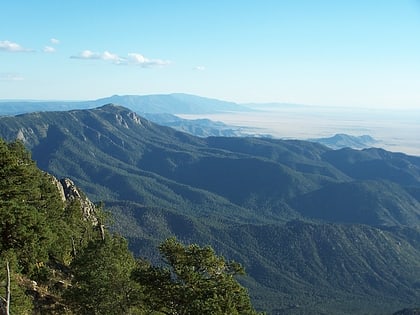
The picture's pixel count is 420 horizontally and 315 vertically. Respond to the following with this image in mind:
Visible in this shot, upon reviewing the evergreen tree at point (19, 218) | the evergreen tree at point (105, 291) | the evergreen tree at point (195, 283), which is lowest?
the evergreen tree at point (105, 291)

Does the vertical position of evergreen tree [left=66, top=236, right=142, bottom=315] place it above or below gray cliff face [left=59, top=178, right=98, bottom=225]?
above

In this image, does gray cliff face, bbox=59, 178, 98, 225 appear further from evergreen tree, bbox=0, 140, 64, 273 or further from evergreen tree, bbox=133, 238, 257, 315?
evergreen tree, bbox=133, 238, 257, 315

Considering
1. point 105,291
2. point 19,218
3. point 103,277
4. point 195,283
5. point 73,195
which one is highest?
point 19,218

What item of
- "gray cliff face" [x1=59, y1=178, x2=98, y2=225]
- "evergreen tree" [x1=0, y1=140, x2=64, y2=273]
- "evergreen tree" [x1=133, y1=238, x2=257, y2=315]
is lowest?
"gray cliff face" [x1=59, y1=178, x2=98, y2=225]

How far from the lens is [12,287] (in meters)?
39.7

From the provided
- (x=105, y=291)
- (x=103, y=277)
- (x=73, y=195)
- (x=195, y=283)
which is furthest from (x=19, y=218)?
(x=73, y=195)

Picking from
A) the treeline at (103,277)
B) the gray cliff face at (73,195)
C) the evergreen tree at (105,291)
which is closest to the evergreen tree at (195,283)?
the treeline at (103,277)

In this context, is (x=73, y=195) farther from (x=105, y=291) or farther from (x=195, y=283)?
(x=195, y=283)

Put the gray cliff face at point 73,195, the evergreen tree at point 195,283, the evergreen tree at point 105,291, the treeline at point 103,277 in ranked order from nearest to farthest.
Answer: the treeline at point 103,277, the evergreen tree at point 195,283, the evergreen tree at point 105,291, the gray cliff face at point 73,195

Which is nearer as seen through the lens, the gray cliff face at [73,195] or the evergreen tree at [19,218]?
the evergreen tree at [19,218]

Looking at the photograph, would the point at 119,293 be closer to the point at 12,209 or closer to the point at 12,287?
the point at 12,287

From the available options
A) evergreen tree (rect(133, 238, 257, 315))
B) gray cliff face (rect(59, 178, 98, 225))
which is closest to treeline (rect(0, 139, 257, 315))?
evergreen tree (rect(133, 238, 257, 315))

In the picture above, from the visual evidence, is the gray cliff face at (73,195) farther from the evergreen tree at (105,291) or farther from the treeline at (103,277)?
the evergreen tree at (105,291)

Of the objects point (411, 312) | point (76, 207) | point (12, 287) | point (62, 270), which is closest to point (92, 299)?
point (12, 287)
